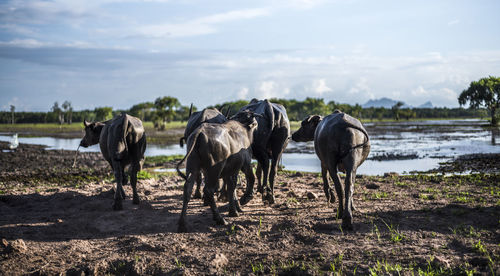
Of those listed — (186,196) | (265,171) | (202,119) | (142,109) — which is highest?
Result: (142,109)

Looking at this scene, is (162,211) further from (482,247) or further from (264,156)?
(482,247)

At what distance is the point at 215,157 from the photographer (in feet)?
24.6

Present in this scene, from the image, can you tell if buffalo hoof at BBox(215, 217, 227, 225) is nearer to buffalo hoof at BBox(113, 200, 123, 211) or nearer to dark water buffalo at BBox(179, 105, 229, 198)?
dark water buffalo at BBox(179, 105, 229, 198)

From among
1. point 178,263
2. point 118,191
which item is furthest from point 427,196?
point 118,191

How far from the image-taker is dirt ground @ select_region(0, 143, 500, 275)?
569 centimetres

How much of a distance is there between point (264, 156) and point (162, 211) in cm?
294

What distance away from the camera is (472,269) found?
530 centimetres

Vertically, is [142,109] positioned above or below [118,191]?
above

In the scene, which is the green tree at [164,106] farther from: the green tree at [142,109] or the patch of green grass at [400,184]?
the patch of green grass at [400,184]

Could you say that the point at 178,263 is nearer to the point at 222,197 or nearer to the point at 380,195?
the point at 222,197

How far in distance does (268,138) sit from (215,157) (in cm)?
283

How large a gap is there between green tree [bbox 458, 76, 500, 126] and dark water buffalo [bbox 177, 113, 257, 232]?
75.4 metres

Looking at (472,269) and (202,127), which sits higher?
(202,127)

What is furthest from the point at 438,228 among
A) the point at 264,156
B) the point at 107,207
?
the point at 107,207
